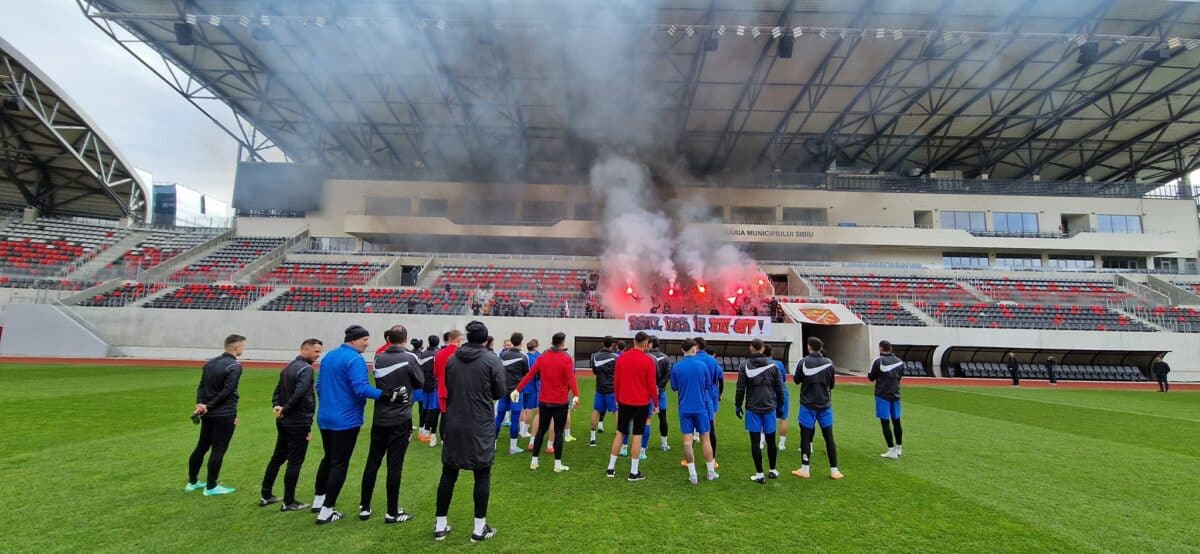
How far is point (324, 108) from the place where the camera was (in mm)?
25125

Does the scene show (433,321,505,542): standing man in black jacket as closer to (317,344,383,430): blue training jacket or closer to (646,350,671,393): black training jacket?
(317,344,383,430): blue training jacket

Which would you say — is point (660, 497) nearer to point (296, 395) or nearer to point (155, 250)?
point (296, 395)

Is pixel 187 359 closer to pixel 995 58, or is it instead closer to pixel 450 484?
pixel 450 484

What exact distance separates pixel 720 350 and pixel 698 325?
1.67 metres

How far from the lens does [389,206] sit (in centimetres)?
2956

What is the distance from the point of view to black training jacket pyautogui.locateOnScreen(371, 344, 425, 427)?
3.49 meters

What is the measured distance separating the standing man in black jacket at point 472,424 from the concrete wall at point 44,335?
22332 millimetres

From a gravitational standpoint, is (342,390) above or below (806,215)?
below

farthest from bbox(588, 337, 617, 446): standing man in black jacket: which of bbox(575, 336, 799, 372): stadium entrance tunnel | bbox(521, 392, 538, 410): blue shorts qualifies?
bbox(575, 336, 799, 372): stadium entrance tunnel

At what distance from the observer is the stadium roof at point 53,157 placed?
A: 19719 mm

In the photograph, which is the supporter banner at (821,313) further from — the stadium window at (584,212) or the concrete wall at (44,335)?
the concrete wall at (44,335)

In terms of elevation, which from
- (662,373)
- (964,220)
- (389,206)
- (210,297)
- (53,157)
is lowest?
(662,373)

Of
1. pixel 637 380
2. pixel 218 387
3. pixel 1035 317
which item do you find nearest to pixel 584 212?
pixel 1035 317

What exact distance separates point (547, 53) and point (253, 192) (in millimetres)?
20864
